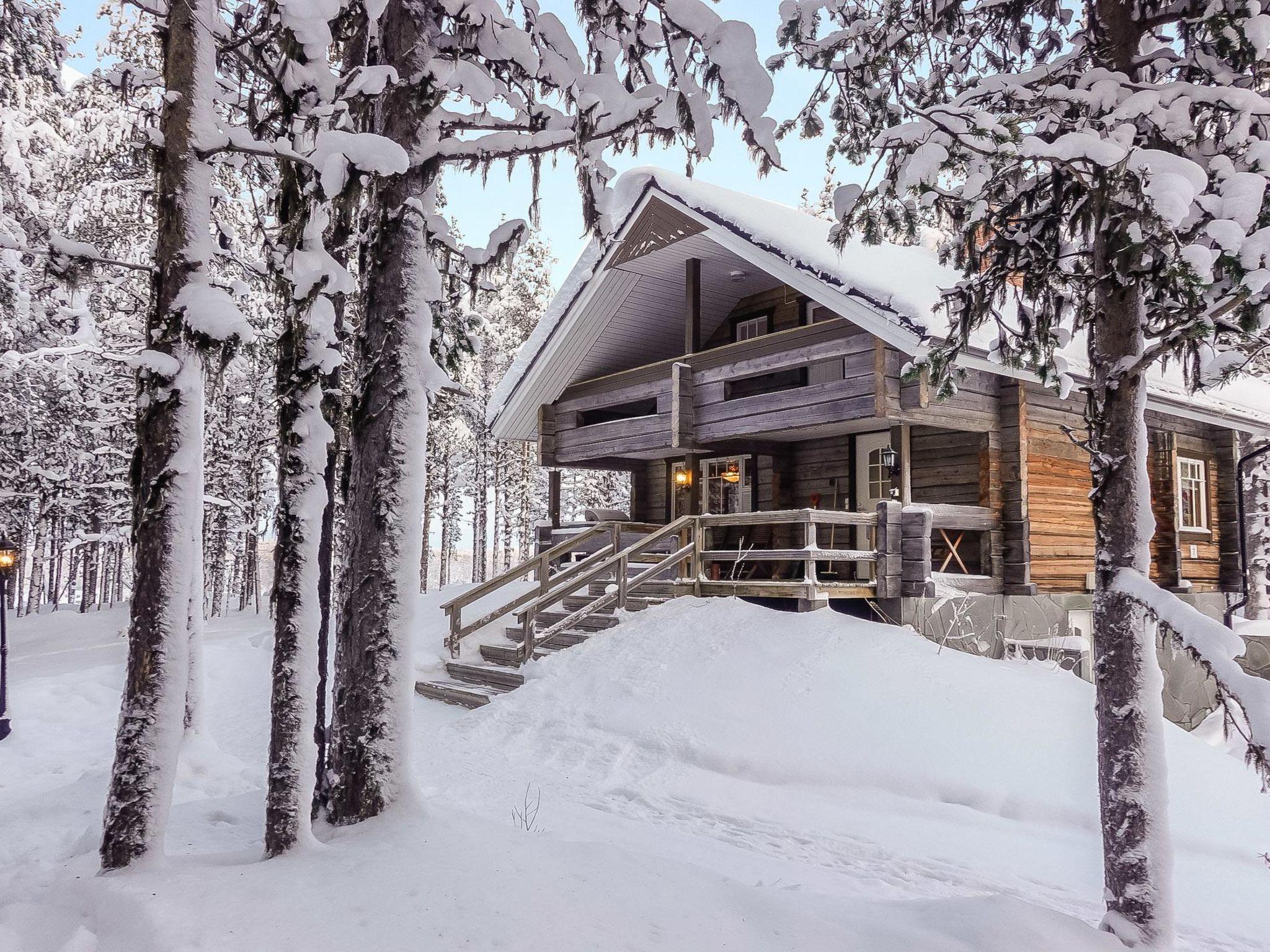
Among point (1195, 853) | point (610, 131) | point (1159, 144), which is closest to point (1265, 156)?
point (1159, 144)

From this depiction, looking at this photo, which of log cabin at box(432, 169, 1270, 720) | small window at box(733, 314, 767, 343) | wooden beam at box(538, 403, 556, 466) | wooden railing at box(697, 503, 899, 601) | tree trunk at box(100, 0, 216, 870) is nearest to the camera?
tree trunk at box(100, 0, 216, 870)

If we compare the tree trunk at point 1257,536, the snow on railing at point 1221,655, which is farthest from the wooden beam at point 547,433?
the tree trunk at point 1257,536

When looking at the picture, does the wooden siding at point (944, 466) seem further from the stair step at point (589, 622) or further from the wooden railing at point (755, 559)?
the stair step at point (589, 622)

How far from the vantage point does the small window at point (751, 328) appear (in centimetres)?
1560

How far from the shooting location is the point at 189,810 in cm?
560

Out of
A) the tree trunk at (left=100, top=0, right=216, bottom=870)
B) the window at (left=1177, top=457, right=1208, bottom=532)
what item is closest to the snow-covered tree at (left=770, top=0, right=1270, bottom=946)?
the tree trunk at (left=100, top=0, right=216, bottom=870)

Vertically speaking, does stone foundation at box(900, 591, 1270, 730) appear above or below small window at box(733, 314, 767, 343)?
below

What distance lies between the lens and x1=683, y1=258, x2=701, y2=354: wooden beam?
13.8 m

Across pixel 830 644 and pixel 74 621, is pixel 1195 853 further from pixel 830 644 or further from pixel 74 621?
pixel 74 621

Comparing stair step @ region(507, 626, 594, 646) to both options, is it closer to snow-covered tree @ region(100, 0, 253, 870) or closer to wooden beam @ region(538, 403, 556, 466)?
wooden beam @ region(538, 403, 556, 466)

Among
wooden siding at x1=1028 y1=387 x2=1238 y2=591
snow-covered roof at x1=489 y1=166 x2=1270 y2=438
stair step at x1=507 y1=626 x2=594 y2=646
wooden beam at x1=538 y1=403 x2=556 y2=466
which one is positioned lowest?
stair step at x1=507 y1=626 x2=594 y2=646

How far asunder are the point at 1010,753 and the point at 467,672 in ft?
23.5

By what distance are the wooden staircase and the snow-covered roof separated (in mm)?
4210

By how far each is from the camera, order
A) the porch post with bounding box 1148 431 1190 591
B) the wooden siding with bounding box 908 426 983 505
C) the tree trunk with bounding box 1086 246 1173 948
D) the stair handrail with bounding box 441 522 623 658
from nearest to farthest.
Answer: the tree trunk with bounding box 1086 246 1173 948, the stair handrail with bounding box 441 522 623 658, the wooden siding with bounding box 908 426 983 505, the porch post with bounding box 1148 431 1190 591
